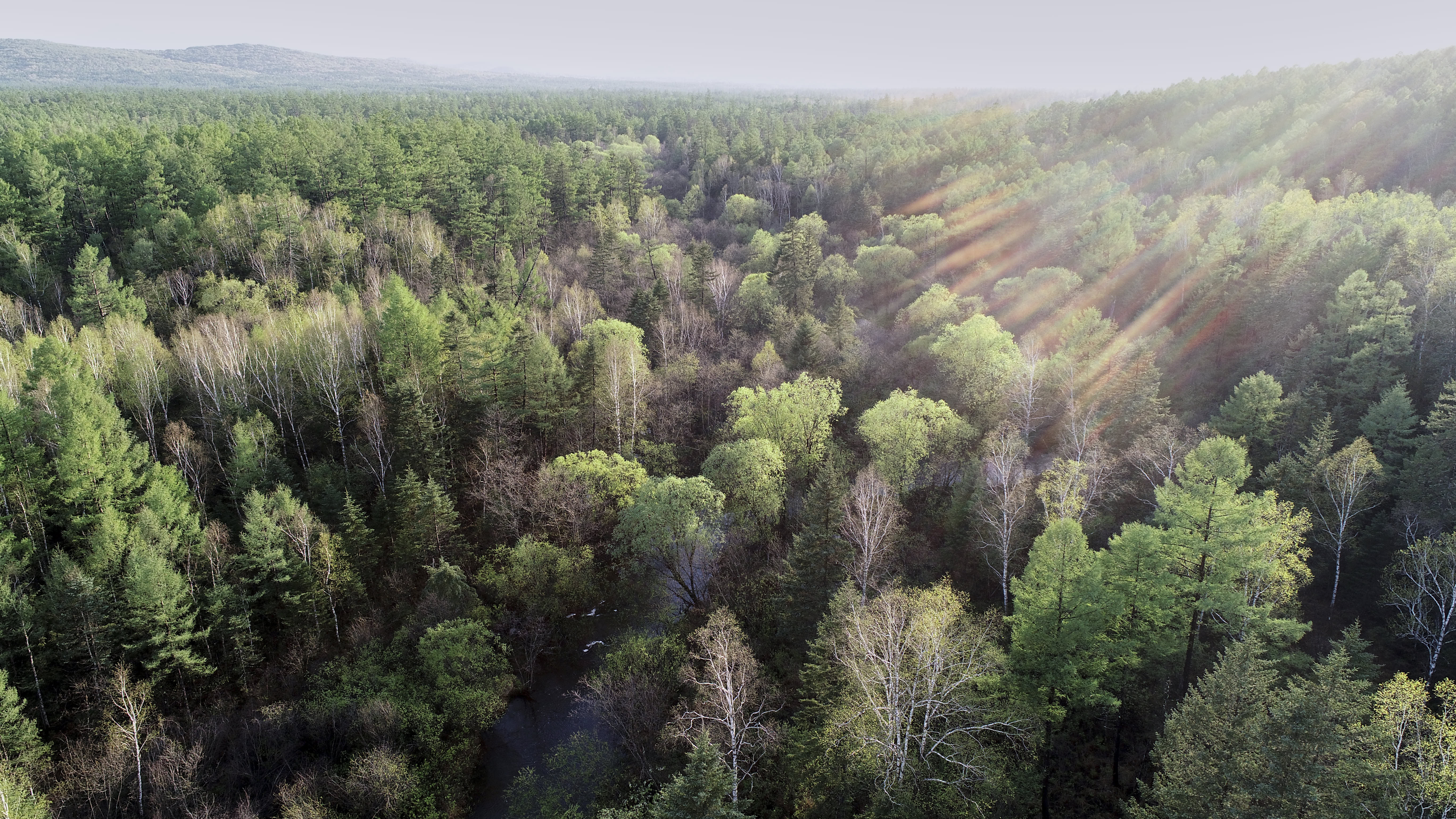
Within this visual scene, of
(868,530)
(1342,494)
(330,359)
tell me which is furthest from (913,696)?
(330,359)

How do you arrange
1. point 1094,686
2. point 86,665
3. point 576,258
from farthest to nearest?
point 576,258 → point 86,665 → point 1094,686

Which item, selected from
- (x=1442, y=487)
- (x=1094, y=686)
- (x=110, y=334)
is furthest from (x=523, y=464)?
(x=1442, y=487)

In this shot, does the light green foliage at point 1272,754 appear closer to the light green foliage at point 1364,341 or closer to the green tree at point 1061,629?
the green tree at point 1061,629

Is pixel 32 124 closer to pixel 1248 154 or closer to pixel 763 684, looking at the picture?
→ pixel 763 684

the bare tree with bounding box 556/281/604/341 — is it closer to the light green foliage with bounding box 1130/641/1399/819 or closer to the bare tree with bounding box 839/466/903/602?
the bare tree with bounding box 839/466/903/602

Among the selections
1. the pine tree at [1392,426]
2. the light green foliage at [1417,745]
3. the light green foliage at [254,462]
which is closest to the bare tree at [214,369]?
Answer: the light green foliage at [254,462]
